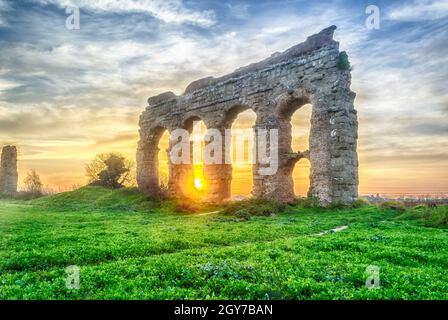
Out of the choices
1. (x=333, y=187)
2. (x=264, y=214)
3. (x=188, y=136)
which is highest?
(x=188, y=136)

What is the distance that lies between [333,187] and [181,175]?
19215 millimetres

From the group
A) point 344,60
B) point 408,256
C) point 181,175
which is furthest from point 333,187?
point 181,175

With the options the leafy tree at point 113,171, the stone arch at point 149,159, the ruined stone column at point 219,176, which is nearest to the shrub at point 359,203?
the ruined stone column at point 219,176

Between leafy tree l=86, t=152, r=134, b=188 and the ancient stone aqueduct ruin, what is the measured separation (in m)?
16.8

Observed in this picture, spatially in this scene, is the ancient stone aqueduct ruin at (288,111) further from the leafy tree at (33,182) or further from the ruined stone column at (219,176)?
the leafy tree at (33,182)

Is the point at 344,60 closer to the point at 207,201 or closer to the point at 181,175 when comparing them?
the point at 207,201

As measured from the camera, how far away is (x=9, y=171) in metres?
66.1

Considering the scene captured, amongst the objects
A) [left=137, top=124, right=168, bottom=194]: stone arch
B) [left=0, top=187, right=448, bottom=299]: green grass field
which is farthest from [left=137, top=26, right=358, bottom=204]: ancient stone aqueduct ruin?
[left=0, top=187, right=448, bottom=299]: green grass field

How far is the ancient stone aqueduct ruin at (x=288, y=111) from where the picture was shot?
27.1 meters

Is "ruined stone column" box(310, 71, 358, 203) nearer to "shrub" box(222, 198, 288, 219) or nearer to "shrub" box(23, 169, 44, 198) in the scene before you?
"shrub" box(222, 198, 288, 219)

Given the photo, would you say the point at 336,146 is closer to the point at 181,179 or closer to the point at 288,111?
the point at 288,111

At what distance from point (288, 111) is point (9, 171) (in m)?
55.9

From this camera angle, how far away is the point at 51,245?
44.3ft
